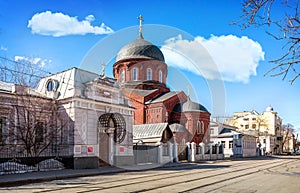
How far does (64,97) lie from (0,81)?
15.1ft

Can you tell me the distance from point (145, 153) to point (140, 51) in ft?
67.6

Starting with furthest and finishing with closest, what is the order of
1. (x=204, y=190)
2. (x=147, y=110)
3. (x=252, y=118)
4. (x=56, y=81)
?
1. (x=252, y=118)
2. (x=147, y=110)
3. (x=56, y=81)
4. (x=204, y=190)

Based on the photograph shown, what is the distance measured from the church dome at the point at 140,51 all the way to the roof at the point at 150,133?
1270 cm

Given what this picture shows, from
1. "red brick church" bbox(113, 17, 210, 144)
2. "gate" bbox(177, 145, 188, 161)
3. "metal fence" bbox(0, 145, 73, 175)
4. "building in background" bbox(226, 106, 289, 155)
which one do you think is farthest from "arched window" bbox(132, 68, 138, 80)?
"building in background" bbox(226, 106, 289, 155)

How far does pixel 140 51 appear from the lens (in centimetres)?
4562

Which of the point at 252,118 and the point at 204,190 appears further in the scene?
the point at 252,118

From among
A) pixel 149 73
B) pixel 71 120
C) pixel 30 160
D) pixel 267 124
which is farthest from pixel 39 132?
pixel 267 124

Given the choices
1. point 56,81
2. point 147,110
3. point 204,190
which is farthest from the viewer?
point 147,110

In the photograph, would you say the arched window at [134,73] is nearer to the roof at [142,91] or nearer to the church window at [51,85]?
the roof at [142,91]

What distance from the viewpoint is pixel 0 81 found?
22531 mm

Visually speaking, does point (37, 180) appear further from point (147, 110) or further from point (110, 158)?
point (147, 110)

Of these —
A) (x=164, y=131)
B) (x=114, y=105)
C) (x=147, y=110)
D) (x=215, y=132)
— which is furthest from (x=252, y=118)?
(x=114, y=105)

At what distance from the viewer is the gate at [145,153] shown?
2753 centimetres

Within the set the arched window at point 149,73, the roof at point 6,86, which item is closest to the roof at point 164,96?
the arched window at point 149,73
